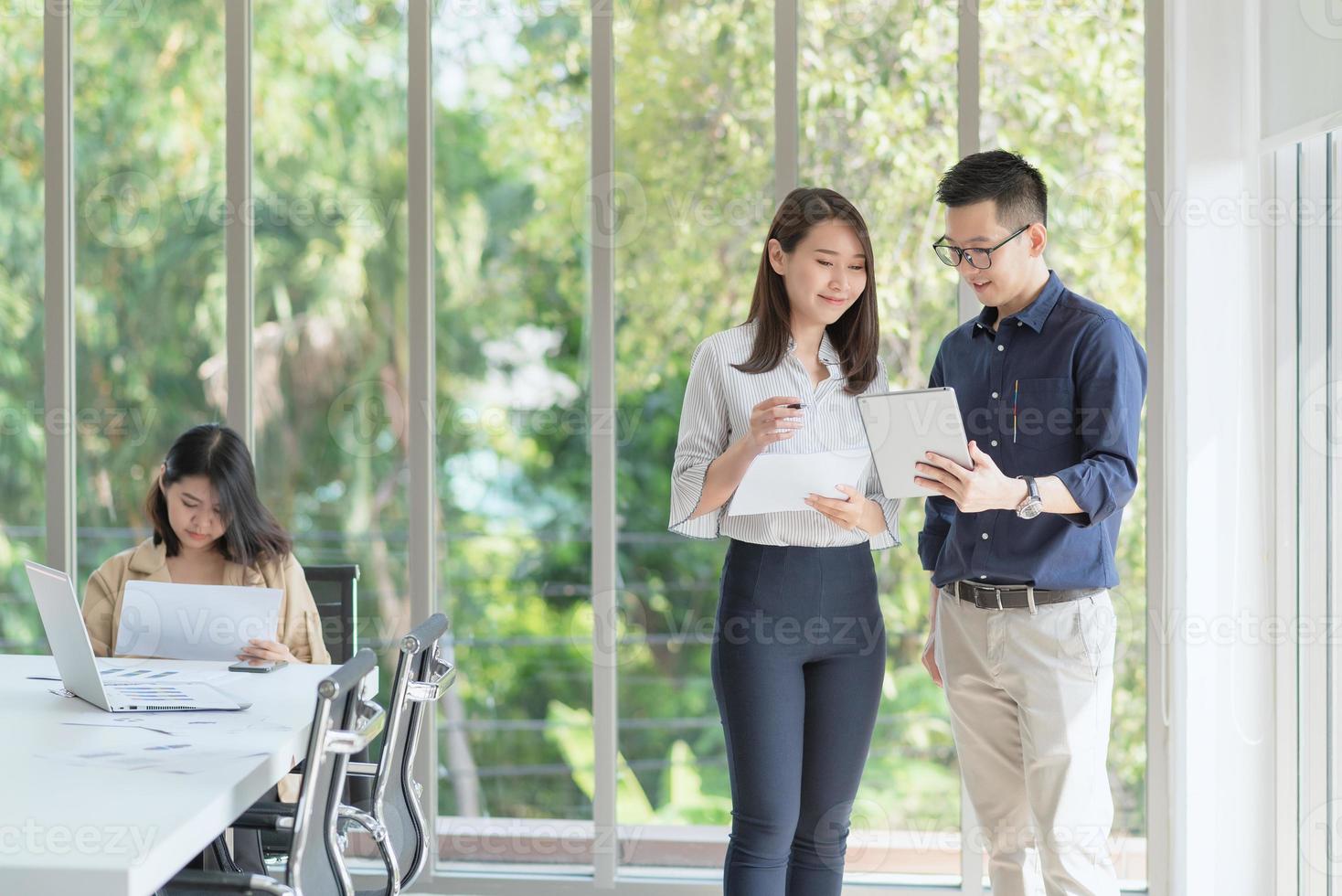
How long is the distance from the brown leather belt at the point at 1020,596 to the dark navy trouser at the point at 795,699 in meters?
0.21

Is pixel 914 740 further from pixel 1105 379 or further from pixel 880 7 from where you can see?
pixel 880 7

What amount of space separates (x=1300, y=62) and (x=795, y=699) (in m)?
1.74

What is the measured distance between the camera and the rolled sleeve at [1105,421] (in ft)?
6.57

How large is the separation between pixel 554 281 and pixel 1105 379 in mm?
2025

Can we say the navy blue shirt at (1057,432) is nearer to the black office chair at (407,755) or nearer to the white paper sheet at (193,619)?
the black office chair at (407,755)

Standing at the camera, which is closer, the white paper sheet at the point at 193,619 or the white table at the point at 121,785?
the white table at the point at 121,785

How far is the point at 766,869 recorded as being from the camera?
7.17ft

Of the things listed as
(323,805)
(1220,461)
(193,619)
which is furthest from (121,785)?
(1220,461)

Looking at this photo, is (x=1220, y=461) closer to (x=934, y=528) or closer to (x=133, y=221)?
(x=934, y=528)

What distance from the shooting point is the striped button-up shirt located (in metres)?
2.27

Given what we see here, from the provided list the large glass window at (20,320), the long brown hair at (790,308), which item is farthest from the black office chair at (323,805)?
the large glass window at (20,320)

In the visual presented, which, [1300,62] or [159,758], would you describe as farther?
[1300,62]

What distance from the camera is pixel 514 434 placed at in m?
3.72

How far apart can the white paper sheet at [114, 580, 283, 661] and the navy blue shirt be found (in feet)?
4.54
